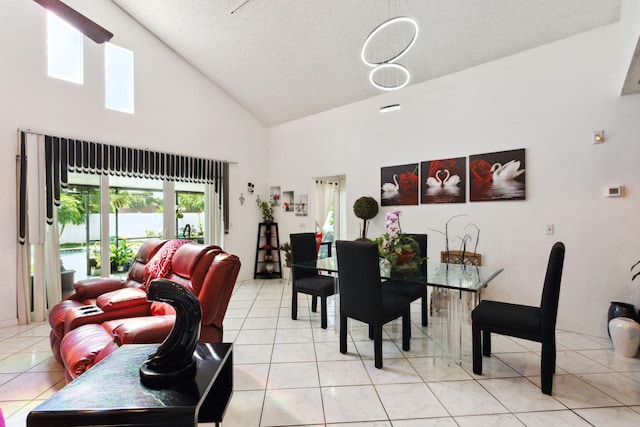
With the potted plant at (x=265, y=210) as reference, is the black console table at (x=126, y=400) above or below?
below

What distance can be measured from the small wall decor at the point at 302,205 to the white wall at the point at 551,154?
1.98 m

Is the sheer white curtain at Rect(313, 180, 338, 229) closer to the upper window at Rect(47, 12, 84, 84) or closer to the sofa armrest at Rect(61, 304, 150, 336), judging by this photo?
the sofa armrest at Rect(61, 304, 150, 336)

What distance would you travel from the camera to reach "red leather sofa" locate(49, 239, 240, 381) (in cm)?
175

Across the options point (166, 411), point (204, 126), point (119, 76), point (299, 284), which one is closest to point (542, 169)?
point (299, 284)

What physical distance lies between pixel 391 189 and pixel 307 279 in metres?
1.86

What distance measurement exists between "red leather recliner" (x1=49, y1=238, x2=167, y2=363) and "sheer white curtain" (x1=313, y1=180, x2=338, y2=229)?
2.84 meters

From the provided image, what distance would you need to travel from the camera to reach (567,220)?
9.89ft

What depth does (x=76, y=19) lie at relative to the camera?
1.48 meters

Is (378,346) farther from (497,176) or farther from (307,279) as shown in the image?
(497,176)

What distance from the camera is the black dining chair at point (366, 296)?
7.66 feet

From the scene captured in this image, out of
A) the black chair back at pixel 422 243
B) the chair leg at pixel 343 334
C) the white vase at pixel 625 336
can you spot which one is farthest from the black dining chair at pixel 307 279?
the white vase at pixel 625 336

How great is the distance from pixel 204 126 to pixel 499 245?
4853 mm

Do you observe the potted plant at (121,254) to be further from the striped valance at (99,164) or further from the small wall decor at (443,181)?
the small wall decor at (443,181)

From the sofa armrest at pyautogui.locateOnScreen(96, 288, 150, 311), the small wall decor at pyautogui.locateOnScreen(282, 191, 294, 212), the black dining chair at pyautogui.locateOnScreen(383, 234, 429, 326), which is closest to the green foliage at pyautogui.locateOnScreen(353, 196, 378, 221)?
the black dining chair at pyautogui.locateOnScreen(383, 234, 429, 326)
